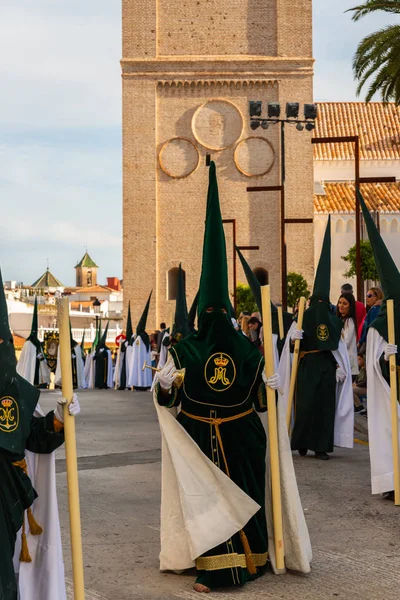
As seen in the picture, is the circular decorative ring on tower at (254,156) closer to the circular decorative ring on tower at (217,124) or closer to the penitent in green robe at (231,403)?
the circular decorative ring on tower at (217,124)

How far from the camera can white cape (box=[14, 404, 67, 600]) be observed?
4277mm

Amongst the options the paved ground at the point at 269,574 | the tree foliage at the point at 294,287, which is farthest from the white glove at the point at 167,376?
the tree foliage at the point at 294,287

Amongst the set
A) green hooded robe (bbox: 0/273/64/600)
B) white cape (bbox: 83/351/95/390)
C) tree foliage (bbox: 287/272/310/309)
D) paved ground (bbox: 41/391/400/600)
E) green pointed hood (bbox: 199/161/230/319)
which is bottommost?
white cape (bbox: 83/351/95/390)

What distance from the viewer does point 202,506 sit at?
5.26 m

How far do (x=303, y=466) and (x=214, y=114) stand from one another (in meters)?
37.4

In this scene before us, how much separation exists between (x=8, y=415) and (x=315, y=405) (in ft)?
20.0

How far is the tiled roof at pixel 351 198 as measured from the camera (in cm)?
4541

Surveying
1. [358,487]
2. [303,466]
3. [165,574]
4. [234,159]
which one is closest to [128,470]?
[303,466]

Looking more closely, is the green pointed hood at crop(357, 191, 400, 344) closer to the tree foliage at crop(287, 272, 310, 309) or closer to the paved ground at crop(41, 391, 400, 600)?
the paved ground at crop(41, 391, 400, 600)

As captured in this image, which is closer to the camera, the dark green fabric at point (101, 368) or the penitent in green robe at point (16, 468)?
the penitent in green robe at point (16, 468)

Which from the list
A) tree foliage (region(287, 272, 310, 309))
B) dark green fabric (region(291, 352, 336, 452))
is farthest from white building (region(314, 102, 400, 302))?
dark green fabric (region(291, 352, 336, 452))

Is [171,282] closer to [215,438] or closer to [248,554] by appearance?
[215,438]

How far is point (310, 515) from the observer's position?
6.95 meters

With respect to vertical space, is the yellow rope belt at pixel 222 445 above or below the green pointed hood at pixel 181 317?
below
